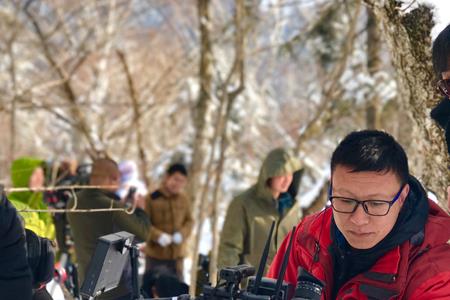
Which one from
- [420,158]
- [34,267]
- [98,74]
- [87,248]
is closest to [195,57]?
[98,74]

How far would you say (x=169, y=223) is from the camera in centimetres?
682

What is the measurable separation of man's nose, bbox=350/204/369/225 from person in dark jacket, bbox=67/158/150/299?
2575mm

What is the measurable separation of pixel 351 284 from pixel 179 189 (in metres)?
4.69

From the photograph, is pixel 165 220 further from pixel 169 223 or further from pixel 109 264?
pixel 109 264

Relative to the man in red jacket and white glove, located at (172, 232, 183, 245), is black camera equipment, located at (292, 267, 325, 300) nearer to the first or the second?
the man in red jacket

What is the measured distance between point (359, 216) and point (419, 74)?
1.31 meters

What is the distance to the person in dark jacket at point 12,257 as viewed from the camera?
2240 millimetres

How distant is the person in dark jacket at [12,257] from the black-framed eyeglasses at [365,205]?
1080mm

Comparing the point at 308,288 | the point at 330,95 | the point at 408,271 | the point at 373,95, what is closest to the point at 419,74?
the point at 408,271

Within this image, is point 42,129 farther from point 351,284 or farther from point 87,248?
point 351,284

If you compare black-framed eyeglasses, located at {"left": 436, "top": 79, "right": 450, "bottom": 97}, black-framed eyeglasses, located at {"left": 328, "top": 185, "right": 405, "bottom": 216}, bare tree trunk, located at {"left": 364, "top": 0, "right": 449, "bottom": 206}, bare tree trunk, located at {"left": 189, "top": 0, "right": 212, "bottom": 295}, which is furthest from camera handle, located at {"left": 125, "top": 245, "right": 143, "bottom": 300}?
bare tree trunk, located at {"left": 189, "top": 0, "right": 212, "bottom": 295}

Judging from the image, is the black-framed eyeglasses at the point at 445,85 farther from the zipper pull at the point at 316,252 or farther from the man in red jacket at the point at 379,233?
the zipper pull at the point at 316,252

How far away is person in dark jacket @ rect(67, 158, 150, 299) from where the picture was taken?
4609mm

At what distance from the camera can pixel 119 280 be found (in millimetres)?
2297
